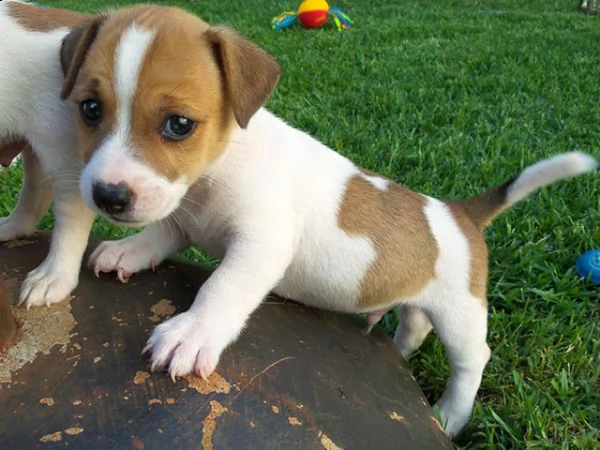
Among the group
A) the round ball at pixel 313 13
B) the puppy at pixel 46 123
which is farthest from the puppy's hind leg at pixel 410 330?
the round ball at pixel 313 13

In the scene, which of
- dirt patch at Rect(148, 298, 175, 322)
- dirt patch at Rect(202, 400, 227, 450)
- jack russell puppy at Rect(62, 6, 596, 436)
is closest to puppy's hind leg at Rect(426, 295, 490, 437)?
jack russell puppy at Rect(62, 6, 596, 436)

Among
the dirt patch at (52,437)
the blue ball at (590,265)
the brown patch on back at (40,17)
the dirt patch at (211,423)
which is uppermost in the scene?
the brown patch on back at (40,17)

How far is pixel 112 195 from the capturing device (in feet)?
8.21

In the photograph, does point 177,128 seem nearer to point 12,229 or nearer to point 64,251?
point 64,251

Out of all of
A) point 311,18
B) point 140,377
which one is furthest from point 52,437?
point 311,18

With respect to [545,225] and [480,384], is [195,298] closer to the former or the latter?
[480,384]

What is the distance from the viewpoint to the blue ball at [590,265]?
14.3 ft

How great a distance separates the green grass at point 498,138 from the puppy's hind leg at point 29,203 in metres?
1.26

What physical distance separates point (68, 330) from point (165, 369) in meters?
0.40

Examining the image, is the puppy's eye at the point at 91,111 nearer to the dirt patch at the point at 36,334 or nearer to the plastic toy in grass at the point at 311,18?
the dirt patch at the point at 36,334

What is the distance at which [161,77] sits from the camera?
106 inches

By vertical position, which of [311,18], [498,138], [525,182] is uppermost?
[525,182]

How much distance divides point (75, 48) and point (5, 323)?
43.3 inches

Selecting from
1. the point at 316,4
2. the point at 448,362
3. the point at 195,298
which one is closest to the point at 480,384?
the point at 448,362
